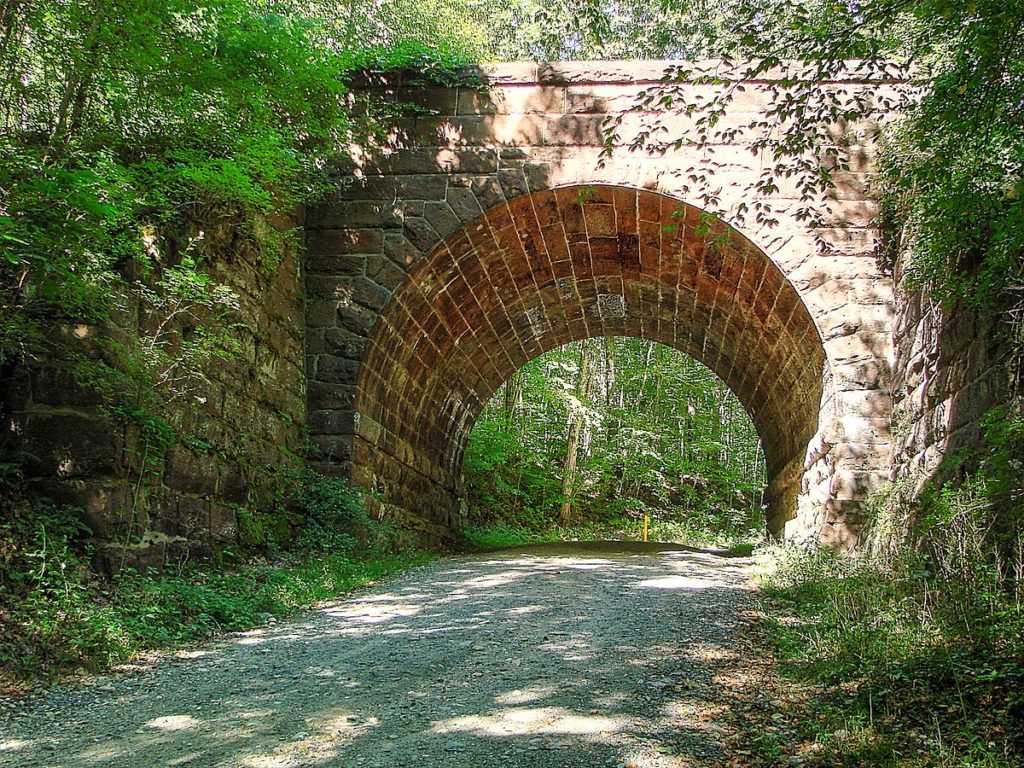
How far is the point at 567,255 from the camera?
9.85 metres

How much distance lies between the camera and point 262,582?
598 cm

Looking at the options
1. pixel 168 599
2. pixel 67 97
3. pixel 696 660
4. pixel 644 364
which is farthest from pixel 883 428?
pixel 644 364

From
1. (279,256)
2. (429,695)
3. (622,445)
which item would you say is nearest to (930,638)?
(429,695)

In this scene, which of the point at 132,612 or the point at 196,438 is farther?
the point at 196,438

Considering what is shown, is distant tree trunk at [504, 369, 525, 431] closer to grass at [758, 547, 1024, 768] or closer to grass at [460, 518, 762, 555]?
grass at [460, 518, 762, 555]

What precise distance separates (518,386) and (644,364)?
5312 mm


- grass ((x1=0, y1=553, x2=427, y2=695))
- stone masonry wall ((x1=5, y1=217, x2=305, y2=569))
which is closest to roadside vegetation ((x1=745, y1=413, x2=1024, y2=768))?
grass ((x1=0, y1=553, x2=427, y2=695))

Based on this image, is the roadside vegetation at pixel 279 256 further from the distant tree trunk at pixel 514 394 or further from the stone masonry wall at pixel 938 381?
the distant tree trunk at pixel 514 394

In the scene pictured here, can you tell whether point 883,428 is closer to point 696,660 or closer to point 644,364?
point 696,660

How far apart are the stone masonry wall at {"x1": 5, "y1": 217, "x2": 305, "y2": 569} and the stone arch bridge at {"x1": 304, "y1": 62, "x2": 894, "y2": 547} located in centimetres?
72

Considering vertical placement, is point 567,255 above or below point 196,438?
above

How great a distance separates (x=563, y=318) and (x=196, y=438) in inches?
276

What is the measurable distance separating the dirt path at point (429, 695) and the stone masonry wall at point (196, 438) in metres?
1.13

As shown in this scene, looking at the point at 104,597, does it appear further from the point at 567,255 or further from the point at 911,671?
the point at 567,255
